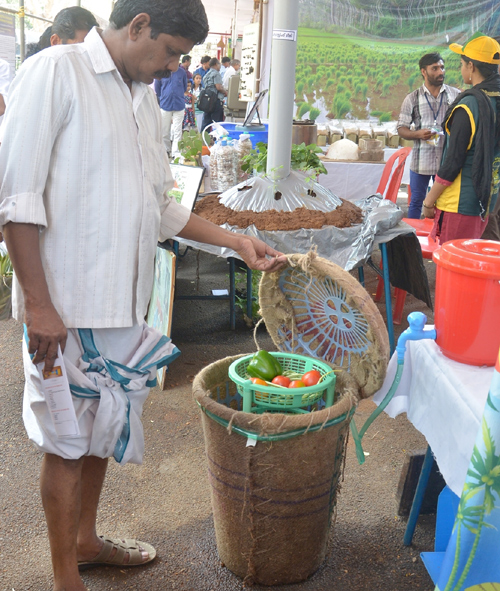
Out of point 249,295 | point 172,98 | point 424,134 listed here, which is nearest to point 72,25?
point 249,295

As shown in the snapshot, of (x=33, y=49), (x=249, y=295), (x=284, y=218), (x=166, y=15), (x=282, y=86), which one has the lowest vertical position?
(x=249, y=295)

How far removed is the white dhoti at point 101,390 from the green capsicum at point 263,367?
341mm

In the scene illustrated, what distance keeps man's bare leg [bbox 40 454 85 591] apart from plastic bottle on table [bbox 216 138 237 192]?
10.1ft

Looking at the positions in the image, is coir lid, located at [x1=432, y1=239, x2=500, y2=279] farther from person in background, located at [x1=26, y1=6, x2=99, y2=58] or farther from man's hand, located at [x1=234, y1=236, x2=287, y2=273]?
person in background, located at [x1=26, y1=6, x2=99, y2=58]

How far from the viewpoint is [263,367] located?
6.53 feet

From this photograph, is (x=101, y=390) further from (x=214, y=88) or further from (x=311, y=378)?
(x=214, y=88)

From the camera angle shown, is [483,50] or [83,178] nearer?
[83,178]

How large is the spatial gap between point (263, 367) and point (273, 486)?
40 cm

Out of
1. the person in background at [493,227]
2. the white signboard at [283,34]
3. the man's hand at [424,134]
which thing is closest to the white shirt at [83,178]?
the white signboard at [283,34]

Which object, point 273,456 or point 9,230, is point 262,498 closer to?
point 273,456

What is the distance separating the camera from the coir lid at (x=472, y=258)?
4.72 ft

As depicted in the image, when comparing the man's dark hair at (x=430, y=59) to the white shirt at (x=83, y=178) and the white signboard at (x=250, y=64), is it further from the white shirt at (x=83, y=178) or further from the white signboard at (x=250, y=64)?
the white shirt at (x=83, y=178)

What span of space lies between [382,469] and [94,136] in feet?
6.73

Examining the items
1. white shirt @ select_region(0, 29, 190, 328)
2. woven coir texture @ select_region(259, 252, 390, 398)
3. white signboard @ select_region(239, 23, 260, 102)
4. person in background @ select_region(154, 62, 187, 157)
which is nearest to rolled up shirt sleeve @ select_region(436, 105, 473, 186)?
woven coir texture @ select_region(259, 252, 390, 398)
